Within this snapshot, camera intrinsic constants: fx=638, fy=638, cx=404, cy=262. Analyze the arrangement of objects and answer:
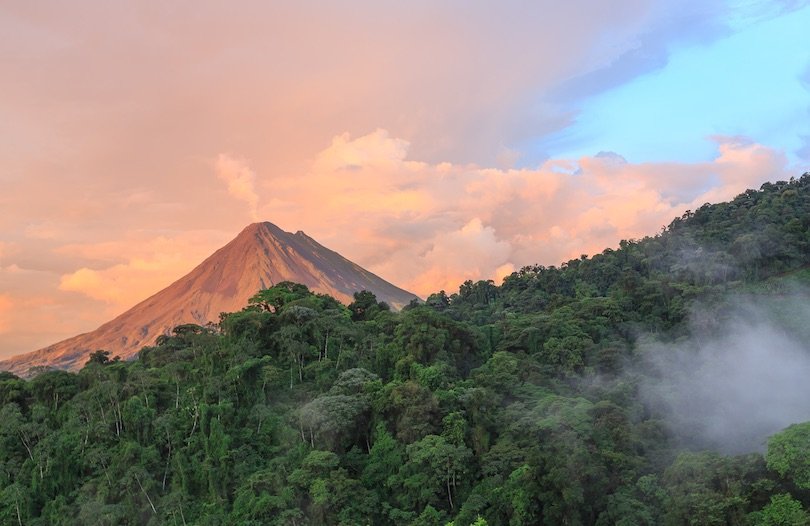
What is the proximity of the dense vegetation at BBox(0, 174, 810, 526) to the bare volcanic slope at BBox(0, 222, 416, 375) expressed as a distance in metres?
42.9

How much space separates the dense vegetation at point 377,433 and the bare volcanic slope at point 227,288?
4294cm

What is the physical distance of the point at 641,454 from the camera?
79.9ft

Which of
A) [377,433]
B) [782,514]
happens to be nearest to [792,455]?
[782,514]

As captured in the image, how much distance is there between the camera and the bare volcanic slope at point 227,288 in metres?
79.7

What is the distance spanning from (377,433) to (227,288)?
60767mm

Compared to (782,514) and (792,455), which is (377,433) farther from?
(792,455)

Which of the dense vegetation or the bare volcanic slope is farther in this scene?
the bare volcanic slope

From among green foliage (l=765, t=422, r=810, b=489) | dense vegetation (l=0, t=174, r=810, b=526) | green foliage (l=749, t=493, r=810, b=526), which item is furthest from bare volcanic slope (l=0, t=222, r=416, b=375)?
green foliage (l=749, t=493, r=810, b=526)

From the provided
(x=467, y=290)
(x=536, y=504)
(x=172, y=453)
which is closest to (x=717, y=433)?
(x=536, y=504)

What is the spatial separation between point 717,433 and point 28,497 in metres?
28.7

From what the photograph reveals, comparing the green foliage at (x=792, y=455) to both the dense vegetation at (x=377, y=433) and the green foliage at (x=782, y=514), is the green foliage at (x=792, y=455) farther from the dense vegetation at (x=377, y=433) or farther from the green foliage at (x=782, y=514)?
the green foliage at (x=782, y=514)

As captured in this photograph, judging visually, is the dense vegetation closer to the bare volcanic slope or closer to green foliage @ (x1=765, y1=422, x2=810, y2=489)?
green foliage @ (x1=765, y1=422, x2=810, y2=489)

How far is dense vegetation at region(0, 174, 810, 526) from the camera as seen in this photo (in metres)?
22.2

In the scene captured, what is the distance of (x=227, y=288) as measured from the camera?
84.0 m
